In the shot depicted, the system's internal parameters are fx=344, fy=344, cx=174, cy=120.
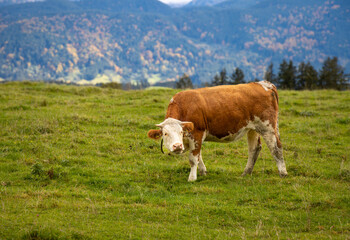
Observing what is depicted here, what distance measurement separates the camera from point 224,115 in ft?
36.2

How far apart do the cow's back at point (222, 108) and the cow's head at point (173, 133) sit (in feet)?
2.11

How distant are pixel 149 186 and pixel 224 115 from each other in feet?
10.7

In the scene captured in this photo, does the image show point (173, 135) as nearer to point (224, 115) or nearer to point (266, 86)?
point (224, 115)

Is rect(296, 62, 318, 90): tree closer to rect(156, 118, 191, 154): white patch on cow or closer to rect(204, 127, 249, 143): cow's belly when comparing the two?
rect(204, 127, 249, 143): cow's belly

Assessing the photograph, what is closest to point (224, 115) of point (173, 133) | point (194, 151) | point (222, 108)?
point (222, 108)

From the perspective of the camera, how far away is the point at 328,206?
8.58 m

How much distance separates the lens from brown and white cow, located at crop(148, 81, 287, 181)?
10883 mm

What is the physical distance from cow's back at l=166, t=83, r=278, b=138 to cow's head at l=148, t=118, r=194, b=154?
64cm

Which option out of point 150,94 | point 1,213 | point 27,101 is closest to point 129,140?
point 1,213

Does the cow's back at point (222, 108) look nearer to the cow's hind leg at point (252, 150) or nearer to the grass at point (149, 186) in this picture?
the cow's hind leg at point (252, 150)

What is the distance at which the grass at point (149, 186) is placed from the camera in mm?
7297

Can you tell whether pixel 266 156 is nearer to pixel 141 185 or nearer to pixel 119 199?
pixel 141 185

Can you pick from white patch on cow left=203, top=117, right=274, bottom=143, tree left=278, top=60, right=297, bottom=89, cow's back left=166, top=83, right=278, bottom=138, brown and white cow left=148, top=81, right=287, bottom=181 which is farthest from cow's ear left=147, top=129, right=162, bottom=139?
tree left=278, top=60, right=297, bottom=89

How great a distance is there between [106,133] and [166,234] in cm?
1008
